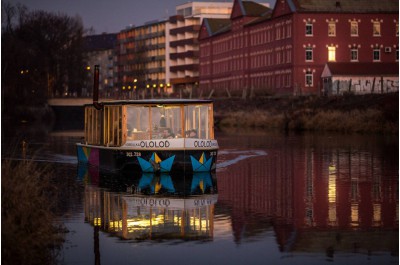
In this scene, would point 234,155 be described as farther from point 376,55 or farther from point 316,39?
point 376,55

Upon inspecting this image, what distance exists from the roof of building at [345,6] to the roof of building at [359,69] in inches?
269

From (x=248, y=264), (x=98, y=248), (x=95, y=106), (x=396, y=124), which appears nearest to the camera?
(x=248, y=264)

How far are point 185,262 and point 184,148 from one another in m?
16.9

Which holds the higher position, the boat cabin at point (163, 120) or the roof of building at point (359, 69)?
the roof of building at point (359, 69)

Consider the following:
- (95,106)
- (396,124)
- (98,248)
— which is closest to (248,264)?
(98,248)

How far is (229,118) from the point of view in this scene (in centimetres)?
10125

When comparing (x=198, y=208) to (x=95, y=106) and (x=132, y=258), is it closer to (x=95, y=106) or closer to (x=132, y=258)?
(x=132, y=258)

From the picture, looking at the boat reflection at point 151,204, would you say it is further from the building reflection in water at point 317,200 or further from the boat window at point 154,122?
the boat window at point 154,122

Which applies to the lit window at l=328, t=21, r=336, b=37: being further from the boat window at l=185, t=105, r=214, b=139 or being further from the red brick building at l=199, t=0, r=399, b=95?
the boat window at l=185, t=105, r=214, b=139

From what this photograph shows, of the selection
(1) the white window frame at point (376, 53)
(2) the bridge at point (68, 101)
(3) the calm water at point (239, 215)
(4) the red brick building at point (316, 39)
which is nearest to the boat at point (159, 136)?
(3) the calm water at point (239, 215)

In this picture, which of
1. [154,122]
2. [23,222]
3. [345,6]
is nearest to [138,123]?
[154,122]

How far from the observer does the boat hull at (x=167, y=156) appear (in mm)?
34969

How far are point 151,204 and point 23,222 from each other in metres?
10.1

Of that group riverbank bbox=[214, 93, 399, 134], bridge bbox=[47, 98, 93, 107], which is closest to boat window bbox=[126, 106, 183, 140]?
riverbank bbox=[214, 93, 399, 134]
